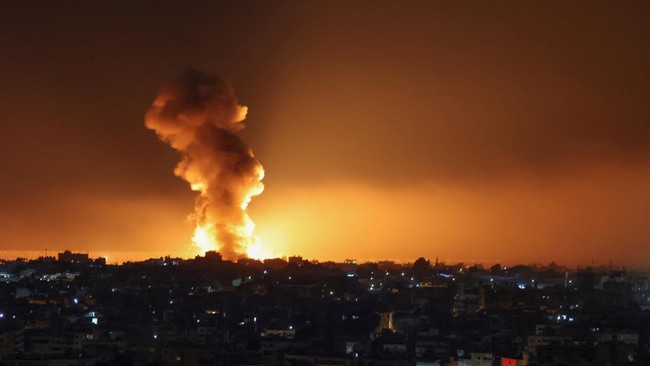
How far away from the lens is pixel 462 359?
35.8 meters

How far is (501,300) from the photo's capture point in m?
54.0

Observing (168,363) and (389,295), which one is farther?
(389,295)

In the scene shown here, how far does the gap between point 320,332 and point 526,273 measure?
137 feet

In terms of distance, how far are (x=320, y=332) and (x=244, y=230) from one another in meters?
19.7

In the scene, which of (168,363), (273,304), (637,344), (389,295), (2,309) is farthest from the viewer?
(389,295)

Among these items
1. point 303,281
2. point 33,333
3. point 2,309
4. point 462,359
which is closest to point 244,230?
point 303,281

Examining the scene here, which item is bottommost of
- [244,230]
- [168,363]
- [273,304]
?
[168,363]

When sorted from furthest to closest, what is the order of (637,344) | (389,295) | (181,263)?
(181,263) → (389,295) → (637,344)

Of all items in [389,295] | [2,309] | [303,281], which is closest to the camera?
[2,309]

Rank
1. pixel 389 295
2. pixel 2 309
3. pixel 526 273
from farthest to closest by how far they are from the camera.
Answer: pixel 526 273, pixel 389 295, pixel 2 309

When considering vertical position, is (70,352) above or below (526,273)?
below

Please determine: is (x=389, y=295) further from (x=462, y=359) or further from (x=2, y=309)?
(x=462, y=359)

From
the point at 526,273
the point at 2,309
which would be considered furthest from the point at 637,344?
the point at 526,273

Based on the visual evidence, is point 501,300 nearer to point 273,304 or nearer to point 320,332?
point 273,304
